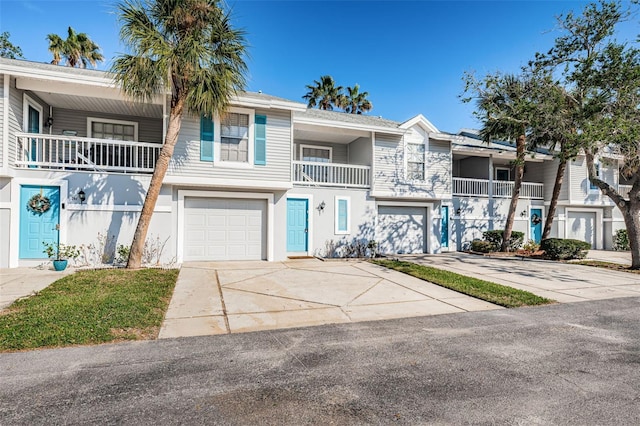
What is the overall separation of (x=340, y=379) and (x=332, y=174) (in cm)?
1066

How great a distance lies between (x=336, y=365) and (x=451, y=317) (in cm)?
283

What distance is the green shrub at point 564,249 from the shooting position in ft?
42.7

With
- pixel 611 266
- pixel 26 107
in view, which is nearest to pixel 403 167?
pixel 611 266

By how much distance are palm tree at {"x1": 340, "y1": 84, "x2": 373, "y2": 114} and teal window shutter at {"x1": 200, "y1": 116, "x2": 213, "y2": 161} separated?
2109cm

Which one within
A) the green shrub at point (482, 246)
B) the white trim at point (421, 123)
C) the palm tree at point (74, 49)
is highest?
the palm tree at point (74, 49)

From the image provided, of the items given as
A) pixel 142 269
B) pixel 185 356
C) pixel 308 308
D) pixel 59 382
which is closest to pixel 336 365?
pixel 185 356

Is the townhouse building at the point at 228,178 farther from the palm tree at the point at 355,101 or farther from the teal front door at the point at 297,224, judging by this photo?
the palm tree at the point at 355,101

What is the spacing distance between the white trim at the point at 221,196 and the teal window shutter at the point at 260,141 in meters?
1.25

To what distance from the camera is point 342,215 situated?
13086 millimetres

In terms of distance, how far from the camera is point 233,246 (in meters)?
11.3

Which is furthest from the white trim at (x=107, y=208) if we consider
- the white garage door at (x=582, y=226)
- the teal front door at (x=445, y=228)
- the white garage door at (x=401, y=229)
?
the white garage door at (x=582, y=226)

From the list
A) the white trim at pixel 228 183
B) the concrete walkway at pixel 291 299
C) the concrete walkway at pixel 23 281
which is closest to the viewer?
the concrete walkway at pixel 291 299

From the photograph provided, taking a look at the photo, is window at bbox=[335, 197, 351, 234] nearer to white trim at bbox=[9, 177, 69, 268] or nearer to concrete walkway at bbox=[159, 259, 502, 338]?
concrete walkway at bbox=[159, 259, 502, 338]

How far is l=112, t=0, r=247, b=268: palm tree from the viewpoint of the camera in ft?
26.3
